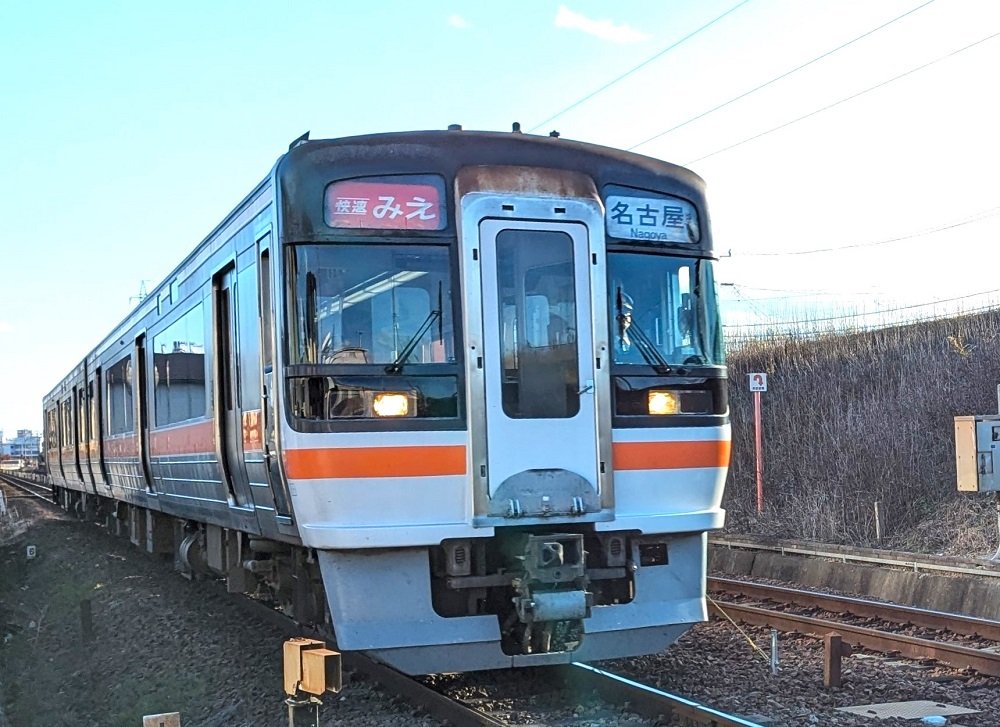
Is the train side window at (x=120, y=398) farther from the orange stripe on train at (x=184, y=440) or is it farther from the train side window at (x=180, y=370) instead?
the train side window at (x=180, y=370)

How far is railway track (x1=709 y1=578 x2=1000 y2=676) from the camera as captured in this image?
707cm

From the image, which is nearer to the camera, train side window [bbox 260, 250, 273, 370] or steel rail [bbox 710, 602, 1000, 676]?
train side window [bbox 260, 250, 273, 370]

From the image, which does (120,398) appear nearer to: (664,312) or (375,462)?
(375,462)

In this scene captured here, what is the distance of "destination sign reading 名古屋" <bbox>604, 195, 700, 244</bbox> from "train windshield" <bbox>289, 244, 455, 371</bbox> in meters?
1.06

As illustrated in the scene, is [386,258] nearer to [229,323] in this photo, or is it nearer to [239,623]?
[229,323]

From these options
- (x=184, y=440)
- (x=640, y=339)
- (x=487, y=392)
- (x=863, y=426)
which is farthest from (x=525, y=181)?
(x=863, y=426)

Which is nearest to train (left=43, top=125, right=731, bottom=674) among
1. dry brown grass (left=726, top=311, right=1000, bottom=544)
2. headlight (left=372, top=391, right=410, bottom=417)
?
headlight (left=372, top=391, right=410, bottom=417)

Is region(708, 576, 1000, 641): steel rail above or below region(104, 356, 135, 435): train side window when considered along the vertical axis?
below

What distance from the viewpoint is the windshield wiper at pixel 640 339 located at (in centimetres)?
629

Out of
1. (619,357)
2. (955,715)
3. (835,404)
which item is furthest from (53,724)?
(835,404)

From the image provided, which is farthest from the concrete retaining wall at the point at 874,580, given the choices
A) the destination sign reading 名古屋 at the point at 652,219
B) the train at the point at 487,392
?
the destination sign reading 名古屋 at the point at 652,219

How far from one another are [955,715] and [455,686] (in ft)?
9.26

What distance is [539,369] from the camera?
6.07 metres

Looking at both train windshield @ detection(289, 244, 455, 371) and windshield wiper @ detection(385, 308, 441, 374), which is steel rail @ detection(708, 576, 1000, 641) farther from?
windshield wiper @ detection(385, 308, 441, 374)
